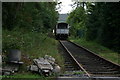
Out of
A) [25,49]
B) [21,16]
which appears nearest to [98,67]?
[25,49]

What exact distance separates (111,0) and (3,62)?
14.6 m

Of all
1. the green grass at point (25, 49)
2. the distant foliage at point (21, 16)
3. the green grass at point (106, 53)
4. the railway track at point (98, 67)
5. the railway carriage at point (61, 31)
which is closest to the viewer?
the green grass at point (25, 49)

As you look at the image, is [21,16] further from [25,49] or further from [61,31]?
[61,31]

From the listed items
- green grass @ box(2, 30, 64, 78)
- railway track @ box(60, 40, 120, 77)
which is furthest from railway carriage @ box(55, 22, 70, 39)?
railway track @ box(60, 40, 120, 77)

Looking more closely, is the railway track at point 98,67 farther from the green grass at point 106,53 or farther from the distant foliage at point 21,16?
the distant foliage at point 21,16

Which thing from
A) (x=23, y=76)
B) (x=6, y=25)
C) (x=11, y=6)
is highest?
(x=11, y=6)

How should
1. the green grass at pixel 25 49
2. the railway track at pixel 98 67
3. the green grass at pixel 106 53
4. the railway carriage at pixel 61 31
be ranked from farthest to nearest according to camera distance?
the railway carriage at pixel 61 31, the green grass at pixel 106 53, the railway track at pixel 98 67, the green grass at pixel 25 49

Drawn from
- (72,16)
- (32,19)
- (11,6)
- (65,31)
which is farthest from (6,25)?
(72,16)

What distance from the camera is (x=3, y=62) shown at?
9.29 meters

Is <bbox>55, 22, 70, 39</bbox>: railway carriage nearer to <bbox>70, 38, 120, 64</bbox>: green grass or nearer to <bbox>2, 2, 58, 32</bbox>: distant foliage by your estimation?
<bbox>2, 2, 58, 32</bbox>: distant foliage

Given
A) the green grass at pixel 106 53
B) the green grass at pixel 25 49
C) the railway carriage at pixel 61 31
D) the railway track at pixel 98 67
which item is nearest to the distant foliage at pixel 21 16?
the green grass at pixel 25 49

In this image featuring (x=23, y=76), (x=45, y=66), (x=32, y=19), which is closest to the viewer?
(x=23, y=76)

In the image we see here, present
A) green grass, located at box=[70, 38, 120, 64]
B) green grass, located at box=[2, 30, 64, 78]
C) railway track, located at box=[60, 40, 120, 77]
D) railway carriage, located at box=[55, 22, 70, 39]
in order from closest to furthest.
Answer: green grass, located at box=[2, 30, 64, 78] < railway track, located at box=[60, 40, 120, 77] < green grass, located at box=[70, 38, 120, 64] < railway carriage, located at box=[55, 22, 70, 39]

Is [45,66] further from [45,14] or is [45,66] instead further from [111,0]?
[45,14]
